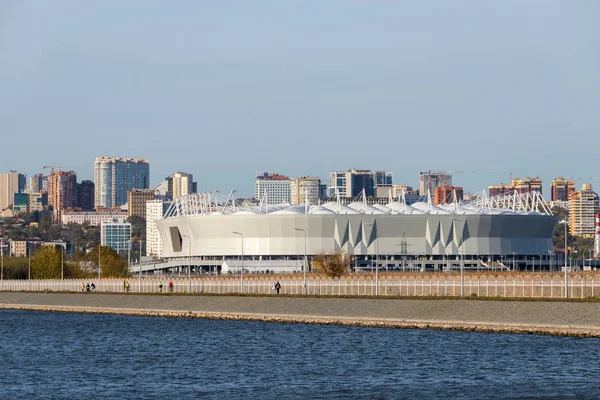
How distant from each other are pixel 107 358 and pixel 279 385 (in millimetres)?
12978

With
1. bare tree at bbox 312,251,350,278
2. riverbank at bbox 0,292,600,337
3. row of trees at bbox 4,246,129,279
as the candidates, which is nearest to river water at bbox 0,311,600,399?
riverbank at bbox 0,292,600,337

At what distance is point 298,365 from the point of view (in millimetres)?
45750

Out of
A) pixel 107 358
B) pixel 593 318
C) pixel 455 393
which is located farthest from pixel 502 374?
pixel 107 358

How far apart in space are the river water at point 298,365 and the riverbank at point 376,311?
1.94m

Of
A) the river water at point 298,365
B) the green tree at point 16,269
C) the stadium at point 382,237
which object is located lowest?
the river water at point 298,365

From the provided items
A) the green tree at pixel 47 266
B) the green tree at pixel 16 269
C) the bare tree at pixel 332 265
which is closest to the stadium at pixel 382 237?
the bare tree at pixel 332 265

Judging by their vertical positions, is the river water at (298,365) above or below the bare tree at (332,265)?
below

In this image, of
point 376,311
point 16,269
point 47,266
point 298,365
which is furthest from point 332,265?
point 298,365

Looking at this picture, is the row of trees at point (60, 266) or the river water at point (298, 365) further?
the row of trees at point (60, 266)

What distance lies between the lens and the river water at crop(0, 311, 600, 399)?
37.8 meters

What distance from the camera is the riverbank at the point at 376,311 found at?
5522 centimetres

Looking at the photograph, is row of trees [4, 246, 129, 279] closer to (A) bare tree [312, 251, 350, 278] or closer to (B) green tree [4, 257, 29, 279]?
(B) green tree [4, 257, 29, 279]

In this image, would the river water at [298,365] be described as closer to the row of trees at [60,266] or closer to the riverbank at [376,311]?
the riverbank at [376,311]

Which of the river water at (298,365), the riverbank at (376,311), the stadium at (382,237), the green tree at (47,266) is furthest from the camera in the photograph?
the stadium at (382,237)
